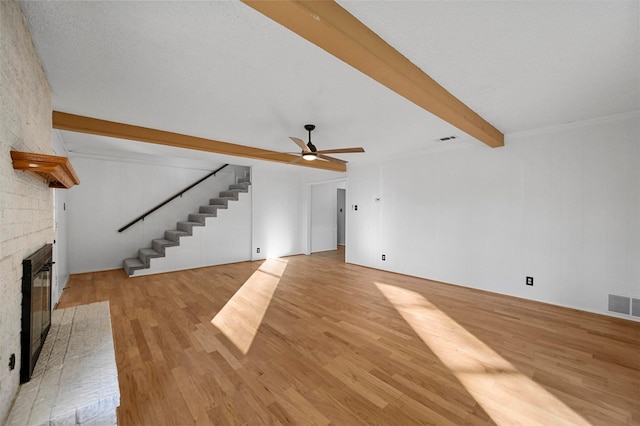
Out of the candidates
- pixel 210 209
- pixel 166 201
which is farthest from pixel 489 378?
pixel 166 201

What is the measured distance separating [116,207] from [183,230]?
1366 millimetres

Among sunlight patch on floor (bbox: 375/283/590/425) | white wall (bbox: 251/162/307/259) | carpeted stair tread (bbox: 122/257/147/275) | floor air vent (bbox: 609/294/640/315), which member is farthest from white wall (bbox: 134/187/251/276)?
floor air vent (bbox: 609/294/640/315)

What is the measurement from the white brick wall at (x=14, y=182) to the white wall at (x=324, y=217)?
630 cm

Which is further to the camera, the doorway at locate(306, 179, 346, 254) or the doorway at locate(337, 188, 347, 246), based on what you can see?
the doorway at locate(337, 188, 347, 246)

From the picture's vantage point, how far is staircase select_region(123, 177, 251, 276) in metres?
5.16

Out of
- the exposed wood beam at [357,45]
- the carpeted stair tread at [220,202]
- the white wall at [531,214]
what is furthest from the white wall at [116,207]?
the exposed wood beam at [357,45]

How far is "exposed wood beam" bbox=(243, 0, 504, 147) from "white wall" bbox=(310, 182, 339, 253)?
18.2 feet

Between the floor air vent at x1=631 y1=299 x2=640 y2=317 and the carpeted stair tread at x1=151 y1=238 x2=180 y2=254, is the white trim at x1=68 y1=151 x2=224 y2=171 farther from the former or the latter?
the floor air vent at x1=631 y1=299 x2=640 y2=317

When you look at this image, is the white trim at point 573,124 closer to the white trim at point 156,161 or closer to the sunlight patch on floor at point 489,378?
the sunlight patch on floor at point 489,378

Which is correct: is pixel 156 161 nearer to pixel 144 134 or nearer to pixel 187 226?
pixel 187 226

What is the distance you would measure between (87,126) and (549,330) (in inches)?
238

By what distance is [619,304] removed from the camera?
321cm

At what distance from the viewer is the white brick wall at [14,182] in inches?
48.6

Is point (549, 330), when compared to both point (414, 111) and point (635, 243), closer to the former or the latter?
point (635, 243)
